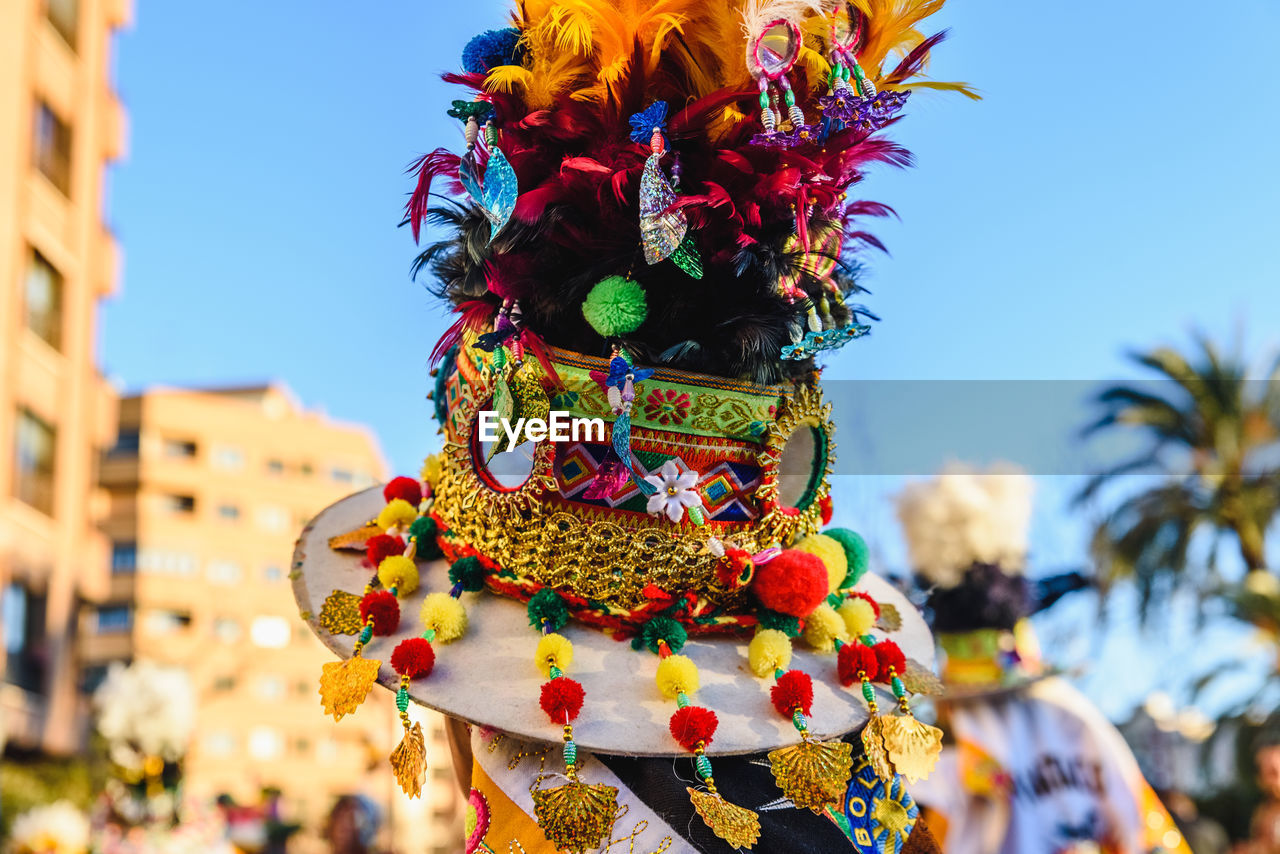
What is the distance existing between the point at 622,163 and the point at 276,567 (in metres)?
46.7

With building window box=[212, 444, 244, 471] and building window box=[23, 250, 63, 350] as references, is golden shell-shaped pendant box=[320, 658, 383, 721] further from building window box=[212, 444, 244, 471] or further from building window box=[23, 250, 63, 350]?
building window box=[212, 444, 244, 471]

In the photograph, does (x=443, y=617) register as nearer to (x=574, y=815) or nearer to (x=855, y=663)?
(x=574, y=815)

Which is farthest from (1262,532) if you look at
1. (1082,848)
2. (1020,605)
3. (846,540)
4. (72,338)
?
(72,338)

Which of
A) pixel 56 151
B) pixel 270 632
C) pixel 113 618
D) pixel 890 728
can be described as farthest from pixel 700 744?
pixel 113 618

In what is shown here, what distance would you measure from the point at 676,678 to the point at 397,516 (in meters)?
0.87

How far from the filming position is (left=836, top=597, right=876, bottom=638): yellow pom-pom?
2199 millimetres

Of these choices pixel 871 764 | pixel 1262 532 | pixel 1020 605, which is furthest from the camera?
pixel 1262 532

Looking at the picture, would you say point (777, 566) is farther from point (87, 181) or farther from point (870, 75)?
point (87, 181)

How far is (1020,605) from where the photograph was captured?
600cm

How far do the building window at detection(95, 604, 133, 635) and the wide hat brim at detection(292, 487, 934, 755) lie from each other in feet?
142

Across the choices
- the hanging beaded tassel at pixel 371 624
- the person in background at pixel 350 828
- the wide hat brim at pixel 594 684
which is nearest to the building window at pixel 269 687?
the person in background at pixel 350 828

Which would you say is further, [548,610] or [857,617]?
[857,617]

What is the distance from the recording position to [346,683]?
1847mm

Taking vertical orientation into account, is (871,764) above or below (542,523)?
below
